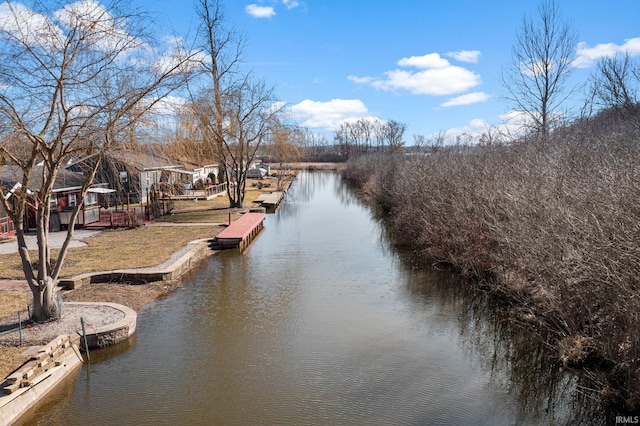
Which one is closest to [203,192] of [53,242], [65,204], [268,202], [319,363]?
[268,202]

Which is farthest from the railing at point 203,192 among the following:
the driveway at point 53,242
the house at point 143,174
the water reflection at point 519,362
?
the water reflection at point 519,362

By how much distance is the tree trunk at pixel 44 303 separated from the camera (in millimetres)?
8969

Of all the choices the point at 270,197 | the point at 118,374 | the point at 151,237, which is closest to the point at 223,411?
the point at 118,374

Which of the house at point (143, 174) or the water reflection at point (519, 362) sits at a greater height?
the house at point (143, 174)

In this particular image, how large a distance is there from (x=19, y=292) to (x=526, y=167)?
41.0ft

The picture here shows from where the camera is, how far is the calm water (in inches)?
270

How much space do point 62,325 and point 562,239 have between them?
8.70m

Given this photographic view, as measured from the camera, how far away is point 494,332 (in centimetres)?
993

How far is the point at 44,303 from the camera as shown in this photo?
29.7 feet

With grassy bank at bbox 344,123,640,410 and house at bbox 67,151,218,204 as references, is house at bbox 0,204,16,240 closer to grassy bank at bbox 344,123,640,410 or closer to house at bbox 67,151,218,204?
house at bbox 67,151,218,204

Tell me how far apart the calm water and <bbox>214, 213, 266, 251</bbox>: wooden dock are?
436 cm

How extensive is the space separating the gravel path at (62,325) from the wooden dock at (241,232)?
26.9ft

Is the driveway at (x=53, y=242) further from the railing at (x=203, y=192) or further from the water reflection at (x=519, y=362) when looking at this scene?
the railing at (x=203, y=192)

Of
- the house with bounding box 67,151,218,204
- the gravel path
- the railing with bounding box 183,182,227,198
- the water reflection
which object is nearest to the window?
the house with bounding box 67,151,218,204
